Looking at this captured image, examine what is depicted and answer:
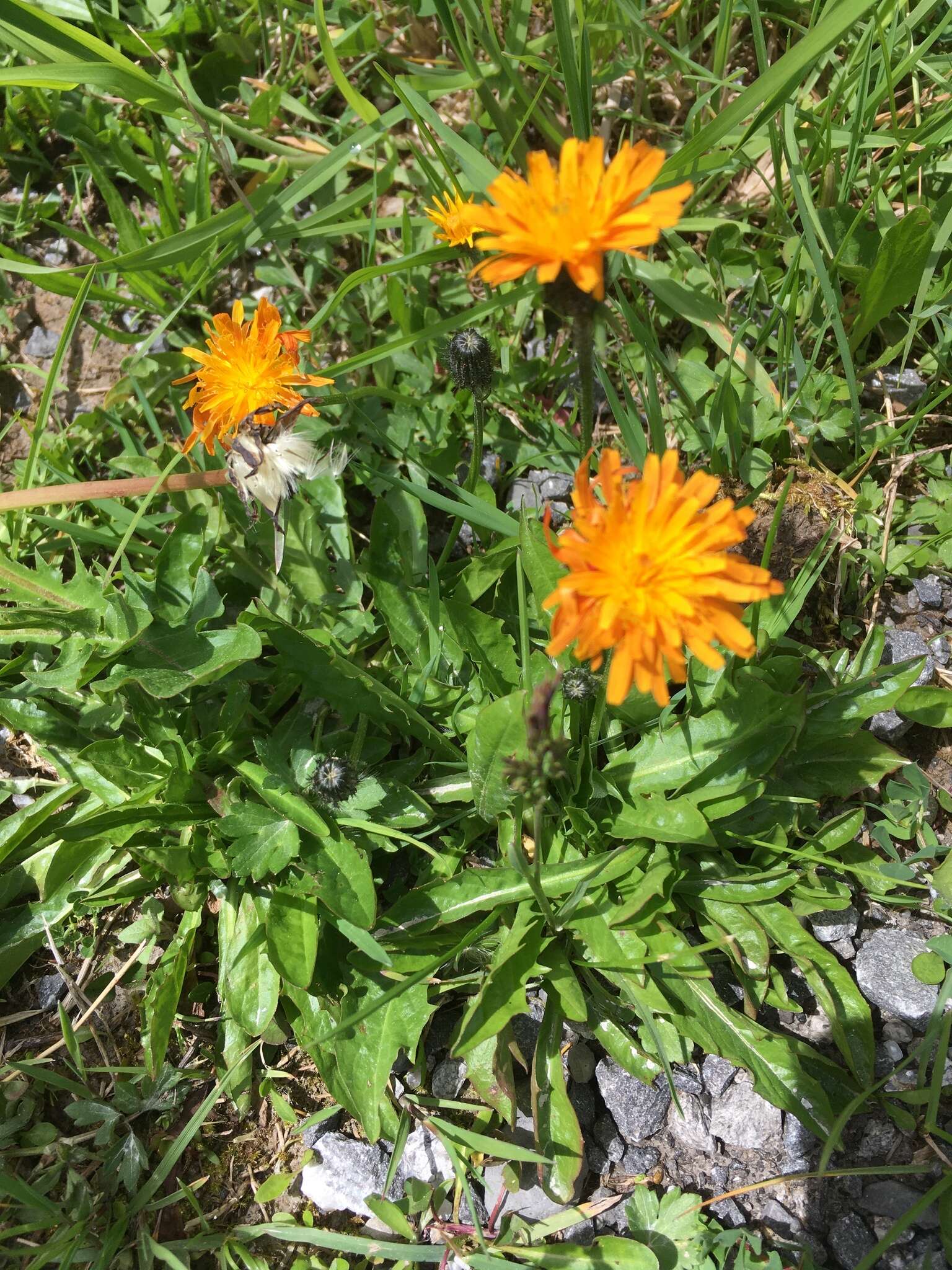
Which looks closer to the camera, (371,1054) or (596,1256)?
(596,1256)

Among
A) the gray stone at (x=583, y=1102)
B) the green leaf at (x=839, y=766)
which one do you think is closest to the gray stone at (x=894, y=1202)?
the gray stone at (x=583, y=1102)

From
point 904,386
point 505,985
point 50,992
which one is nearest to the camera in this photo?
point 505,985

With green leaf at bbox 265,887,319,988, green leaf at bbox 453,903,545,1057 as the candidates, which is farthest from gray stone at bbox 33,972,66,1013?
green leaf at bbox 453,903,545,1057

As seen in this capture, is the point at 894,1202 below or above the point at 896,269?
below

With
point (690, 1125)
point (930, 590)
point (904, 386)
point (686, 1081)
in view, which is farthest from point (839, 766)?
point (904, 386)

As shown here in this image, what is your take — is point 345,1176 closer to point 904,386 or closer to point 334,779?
point 334,779

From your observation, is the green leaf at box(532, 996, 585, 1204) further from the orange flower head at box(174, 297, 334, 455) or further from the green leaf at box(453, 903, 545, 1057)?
the orange flower head at box(174, 297, 334, 455)

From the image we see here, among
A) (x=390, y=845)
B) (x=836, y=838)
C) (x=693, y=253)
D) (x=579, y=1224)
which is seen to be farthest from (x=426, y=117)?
(x=579, y=1224)
